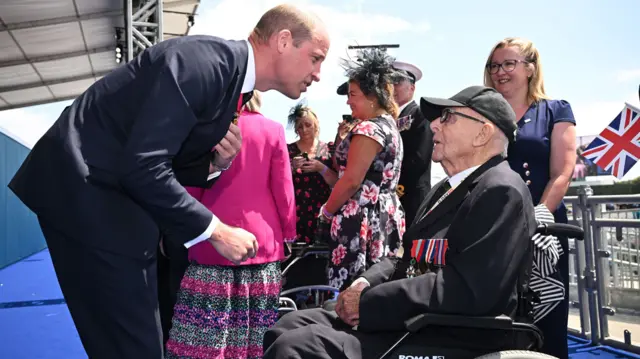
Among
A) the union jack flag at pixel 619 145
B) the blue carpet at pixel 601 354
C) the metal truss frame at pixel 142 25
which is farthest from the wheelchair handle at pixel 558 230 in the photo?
the metal truss frame at pixel 142 25

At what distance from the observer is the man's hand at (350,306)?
1.54 m

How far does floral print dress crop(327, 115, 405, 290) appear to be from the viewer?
101 inches

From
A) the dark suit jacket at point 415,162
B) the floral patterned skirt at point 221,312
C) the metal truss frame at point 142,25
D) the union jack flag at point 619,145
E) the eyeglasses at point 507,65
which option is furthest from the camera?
the metal truss frame at point 142,25

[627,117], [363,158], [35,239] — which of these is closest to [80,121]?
[363,158]

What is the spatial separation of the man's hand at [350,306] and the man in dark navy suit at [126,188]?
1.47ft

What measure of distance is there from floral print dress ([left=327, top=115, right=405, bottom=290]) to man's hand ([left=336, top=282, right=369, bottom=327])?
941 mm

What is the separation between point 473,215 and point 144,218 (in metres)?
0.90

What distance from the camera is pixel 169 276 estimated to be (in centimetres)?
237

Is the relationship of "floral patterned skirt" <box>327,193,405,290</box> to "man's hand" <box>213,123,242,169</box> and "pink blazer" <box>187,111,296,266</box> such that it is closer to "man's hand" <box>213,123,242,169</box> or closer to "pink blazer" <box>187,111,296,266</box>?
"pink blazer" <box>187,111,296,266</box>

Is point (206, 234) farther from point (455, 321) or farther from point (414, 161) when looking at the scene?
point (414, 161)

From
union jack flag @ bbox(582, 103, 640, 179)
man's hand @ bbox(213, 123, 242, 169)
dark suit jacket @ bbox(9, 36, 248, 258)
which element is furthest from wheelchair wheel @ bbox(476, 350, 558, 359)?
union jack flag @ bbox(582, 103, 640, 179)

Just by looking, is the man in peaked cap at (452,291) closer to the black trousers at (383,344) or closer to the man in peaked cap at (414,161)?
the black trousers at (383,344)

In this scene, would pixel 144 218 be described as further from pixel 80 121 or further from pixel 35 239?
pixel 35 239

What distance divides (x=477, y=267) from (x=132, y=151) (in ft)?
3.06
